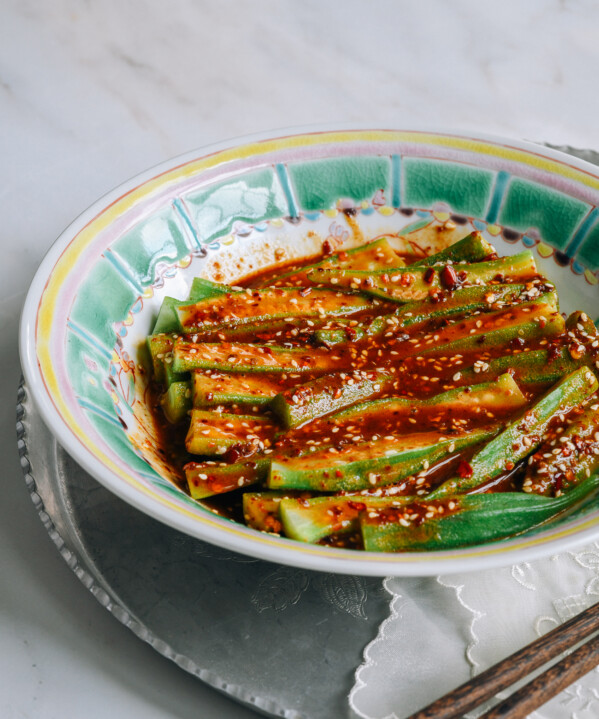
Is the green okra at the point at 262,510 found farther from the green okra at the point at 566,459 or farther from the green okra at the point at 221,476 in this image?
the green okra at the point at 566,459

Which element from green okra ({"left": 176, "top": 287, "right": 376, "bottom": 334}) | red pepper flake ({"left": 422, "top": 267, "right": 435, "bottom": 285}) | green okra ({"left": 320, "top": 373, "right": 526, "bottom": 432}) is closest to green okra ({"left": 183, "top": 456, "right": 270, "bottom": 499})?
green okra ({"left": 320, "top": 373, "right": 526, "bottom": 432})

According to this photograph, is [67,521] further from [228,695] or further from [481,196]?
[481,196]

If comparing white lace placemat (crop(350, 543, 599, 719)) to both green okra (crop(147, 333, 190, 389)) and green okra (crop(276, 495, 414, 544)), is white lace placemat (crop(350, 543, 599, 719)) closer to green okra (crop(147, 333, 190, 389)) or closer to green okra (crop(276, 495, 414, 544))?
green okra (crop(276, 495, 414, 544))

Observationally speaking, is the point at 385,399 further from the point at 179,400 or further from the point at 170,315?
the point at 170,315

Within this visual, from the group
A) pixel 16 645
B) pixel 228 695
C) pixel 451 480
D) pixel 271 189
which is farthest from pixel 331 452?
pixel 271 189

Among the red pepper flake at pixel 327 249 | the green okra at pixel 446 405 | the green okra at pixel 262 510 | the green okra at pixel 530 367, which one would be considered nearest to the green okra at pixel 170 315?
the red pepper flake at pixel 327 249

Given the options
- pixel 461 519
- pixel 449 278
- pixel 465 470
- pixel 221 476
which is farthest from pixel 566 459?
pixel 221 476
